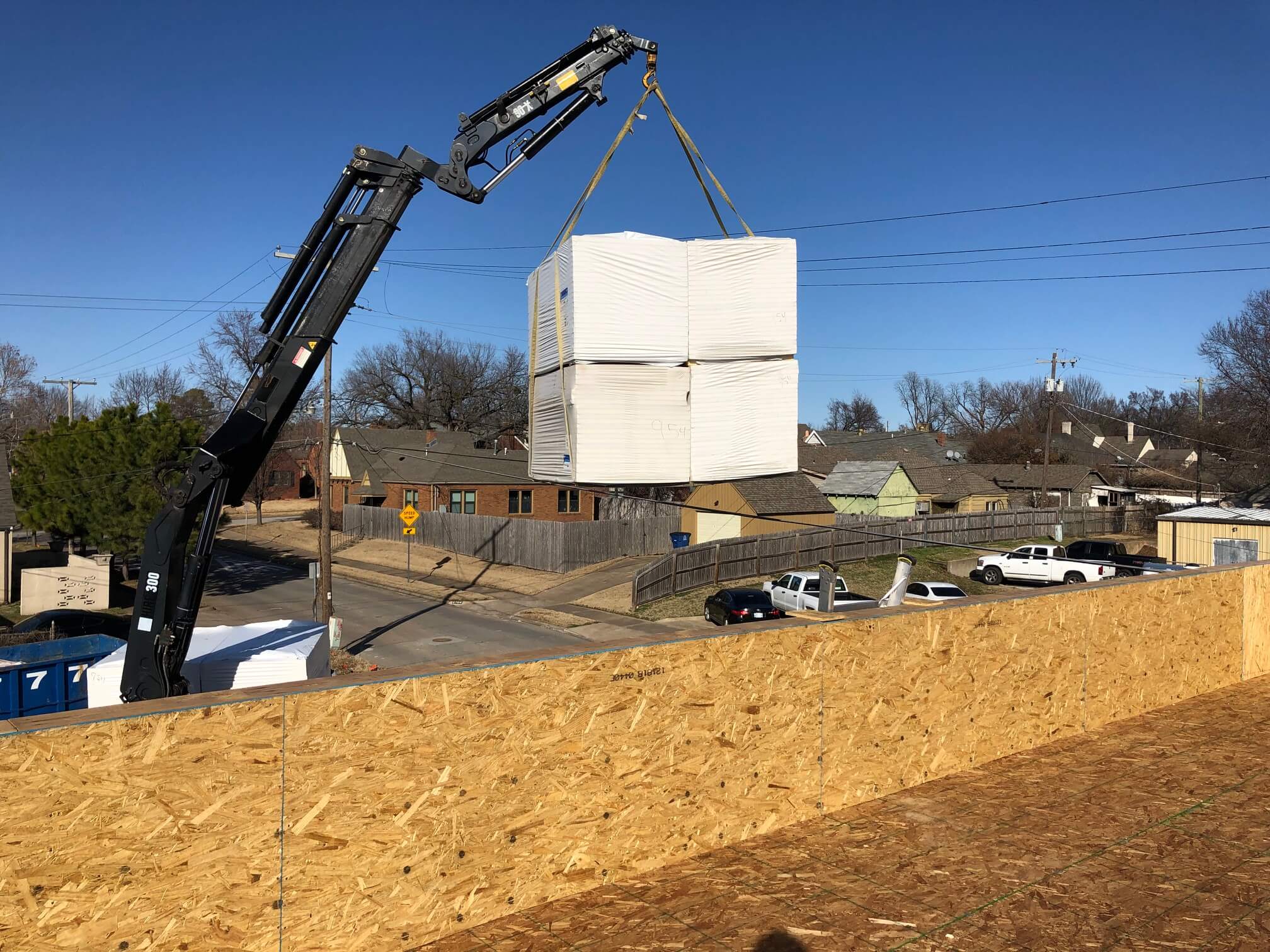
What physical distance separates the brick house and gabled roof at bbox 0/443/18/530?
14.8 m

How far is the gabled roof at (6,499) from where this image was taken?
98.4 feet

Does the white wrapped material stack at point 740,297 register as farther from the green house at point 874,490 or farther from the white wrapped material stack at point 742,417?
the green house at point 874,490

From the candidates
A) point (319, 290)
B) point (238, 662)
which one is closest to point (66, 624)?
point (238, 662)

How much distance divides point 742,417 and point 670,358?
87 cm

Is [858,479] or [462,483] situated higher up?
[858,479]

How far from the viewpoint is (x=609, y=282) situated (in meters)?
7.10

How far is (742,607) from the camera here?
24.0 m

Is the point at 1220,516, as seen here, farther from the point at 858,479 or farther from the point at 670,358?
the point at 670,358

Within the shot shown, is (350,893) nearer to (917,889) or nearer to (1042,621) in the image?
(917,889)

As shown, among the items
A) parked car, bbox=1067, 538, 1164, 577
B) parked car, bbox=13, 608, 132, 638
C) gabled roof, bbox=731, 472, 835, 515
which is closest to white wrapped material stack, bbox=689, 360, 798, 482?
parked car, bbox=13, 608, 132, 638

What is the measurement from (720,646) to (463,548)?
3707 centimetres

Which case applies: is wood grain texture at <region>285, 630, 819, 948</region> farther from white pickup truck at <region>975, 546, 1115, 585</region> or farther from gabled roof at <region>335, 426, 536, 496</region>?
gabled roof at <region>335, 426, 536, 496</region>

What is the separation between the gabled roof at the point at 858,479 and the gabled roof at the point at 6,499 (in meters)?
39.5

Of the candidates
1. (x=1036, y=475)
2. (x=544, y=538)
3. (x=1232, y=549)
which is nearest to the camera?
(x=1232, y=549)
